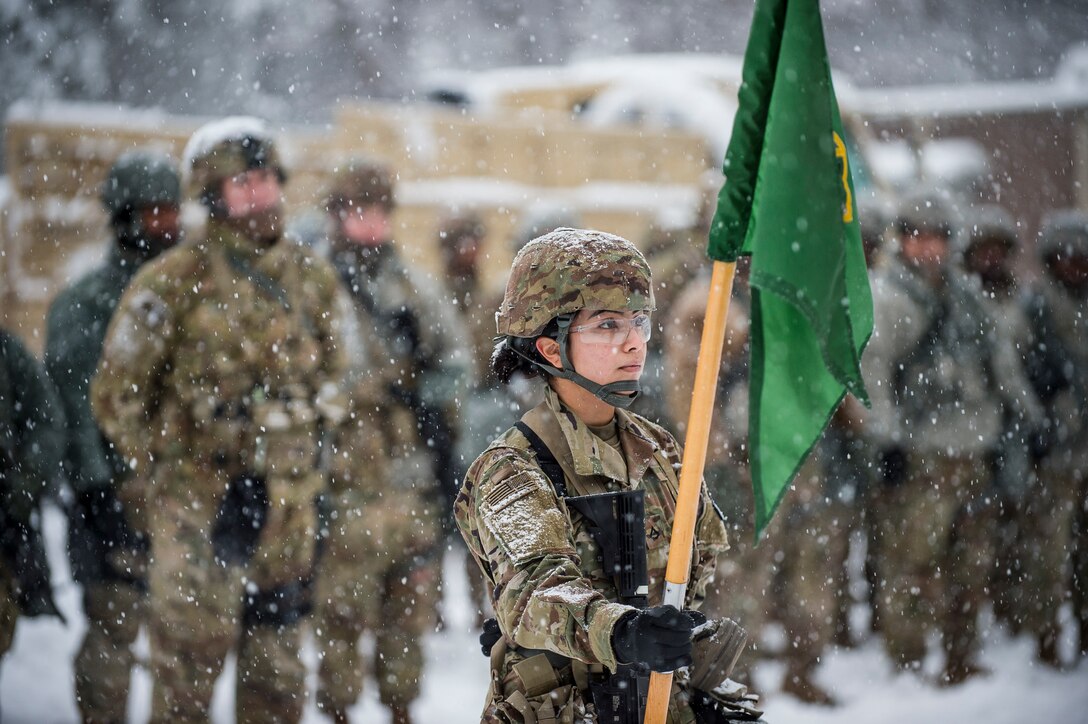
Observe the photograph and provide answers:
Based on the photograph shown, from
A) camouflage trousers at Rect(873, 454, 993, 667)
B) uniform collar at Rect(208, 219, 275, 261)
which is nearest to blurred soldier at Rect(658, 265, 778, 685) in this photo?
camouflage trousers at Rect(873, 454, 993, 667)

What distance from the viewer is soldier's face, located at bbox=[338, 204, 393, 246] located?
16.1 ft

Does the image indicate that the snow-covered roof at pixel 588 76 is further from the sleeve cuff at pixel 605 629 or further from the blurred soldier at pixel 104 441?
the sleeve cuff at pixel 605 629

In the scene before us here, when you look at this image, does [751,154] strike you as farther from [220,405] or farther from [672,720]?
[220,405]

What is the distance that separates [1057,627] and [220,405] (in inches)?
169

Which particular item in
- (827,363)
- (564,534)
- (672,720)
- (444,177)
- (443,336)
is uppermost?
(444,177)

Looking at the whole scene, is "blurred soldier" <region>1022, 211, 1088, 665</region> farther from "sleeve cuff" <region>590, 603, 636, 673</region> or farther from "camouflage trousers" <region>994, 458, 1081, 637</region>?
"sleeve cuff" <region>590, 603, 636, 673</region>

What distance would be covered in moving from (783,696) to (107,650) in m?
2.78

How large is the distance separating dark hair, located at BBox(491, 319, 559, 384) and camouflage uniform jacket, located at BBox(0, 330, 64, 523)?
3129 millimetres

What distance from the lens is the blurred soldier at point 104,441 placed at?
15.2ft

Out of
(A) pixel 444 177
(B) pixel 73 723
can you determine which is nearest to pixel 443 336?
(B) pixel 73 723

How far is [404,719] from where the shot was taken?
4559 millimetres

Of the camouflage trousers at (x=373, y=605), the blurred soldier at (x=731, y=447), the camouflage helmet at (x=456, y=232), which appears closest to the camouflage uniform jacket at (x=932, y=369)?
the blurred soldier at (x=731, y=447)

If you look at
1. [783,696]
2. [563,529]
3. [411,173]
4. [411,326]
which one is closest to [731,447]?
[783,696]

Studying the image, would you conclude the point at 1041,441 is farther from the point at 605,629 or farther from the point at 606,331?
the point at 605,629
